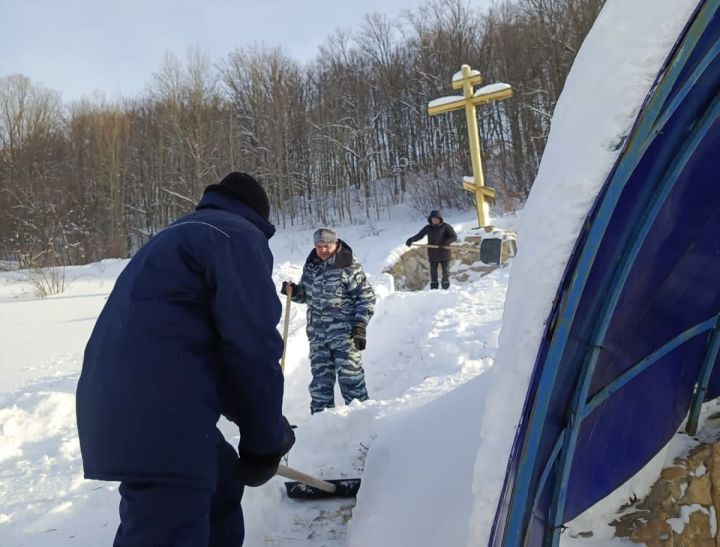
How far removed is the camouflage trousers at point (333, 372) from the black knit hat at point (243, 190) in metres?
2.59

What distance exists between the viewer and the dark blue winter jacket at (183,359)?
1.44m

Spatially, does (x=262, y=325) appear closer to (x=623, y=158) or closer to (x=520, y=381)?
(x=520, y=381)

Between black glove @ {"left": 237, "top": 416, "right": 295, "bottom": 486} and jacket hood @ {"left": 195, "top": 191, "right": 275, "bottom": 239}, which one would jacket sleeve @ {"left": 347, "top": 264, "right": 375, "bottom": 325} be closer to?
jacket hood @ {"left": 195, "top": 191, "right": 275, "bottom": 239}

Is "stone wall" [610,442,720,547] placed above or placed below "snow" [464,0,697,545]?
below

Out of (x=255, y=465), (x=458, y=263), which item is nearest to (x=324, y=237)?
(x=255, y=465)

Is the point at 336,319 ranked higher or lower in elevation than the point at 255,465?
lower

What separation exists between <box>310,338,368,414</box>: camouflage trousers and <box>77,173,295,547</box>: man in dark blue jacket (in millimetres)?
2681

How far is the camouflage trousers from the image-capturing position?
434 cm

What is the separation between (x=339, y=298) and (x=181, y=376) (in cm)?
291

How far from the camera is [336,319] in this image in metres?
4.35

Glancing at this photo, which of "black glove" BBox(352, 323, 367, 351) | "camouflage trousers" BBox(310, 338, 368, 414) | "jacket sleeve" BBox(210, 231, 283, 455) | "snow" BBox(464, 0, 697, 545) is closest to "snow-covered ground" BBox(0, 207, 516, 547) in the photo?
"camouflage trousers" BBox(310, 338, 368, 414)

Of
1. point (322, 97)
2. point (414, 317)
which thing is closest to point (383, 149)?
point (322, 97)

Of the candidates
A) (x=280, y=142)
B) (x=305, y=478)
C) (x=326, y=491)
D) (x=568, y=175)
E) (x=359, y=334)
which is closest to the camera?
(x=568, y=175)

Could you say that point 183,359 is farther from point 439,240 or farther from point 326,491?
point 439,240
